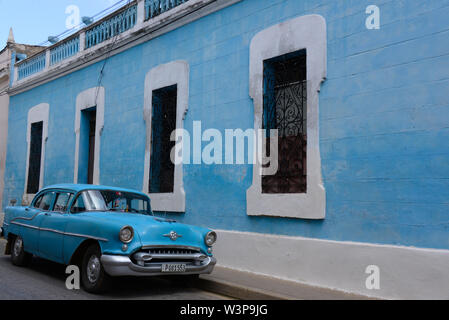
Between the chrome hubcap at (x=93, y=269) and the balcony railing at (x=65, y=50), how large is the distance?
344 inches

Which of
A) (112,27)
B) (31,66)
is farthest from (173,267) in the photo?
(31,66)

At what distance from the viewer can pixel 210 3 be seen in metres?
9.04

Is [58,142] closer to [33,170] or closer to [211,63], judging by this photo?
[33,170]

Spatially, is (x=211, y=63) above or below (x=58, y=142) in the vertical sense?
above

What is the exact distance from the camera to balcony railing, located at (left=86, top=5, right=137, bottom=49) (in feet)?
37.2

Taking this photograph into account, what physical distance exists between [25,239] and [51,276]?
0.94 metres

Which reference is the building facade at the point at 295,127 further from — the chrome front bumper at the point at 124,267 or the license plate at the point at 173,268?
the chrome front bumper at the point at 124,267

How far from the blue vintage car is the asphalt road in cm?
30

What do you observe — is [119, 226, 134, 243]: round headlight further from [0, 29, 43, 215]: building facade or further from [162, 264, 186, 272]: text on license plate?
[0, 29, 43, 215]: building facade

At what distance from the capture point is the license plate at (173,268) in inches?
230

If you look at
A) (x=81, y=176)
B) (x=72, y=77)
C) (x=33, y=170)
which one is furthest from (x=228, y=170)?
(x=33, y=170)

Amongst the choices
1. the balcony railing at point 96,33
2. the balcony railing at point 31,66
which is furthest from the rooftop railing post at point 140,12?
the balcony railing at point 31,66

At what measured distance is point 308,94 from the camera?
7238 millimetres

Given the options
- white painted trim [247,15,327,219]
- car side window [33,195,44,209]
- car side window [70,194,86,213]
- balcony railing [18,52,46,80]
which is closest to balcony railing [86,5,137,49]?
balcony railing [18,52,46,80]
